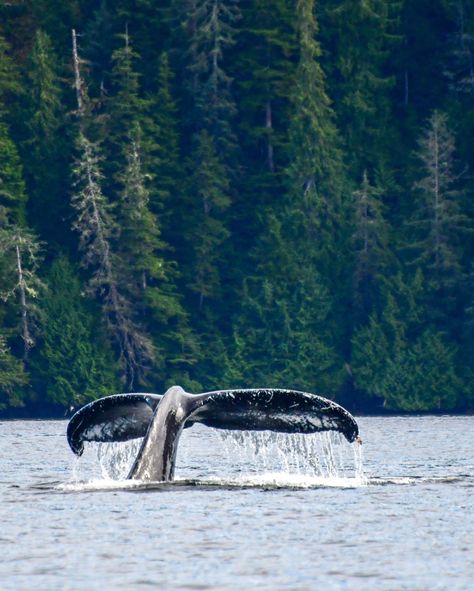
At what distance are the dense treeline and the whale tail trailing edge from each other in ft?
203

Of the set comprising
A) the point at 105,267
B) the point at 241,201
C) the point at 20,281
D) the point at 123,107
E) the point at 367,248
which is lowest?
the point at 20,281

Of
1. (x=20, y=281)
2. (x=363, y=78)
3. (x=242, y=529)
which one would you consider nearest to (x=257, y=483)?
(x=242, y=529)

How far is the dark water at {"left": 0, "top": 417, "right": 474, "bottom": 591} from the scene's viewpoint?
2280 centimetres

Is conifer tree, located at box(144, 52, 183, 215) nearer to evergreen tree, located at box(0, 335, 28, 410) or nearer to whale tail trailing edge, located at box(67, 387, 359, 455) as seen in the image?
evergreen tree, located at box(0, 335, 28, 410)

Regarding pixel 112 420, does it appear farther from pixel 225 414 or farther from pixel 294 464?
pixel 294 464

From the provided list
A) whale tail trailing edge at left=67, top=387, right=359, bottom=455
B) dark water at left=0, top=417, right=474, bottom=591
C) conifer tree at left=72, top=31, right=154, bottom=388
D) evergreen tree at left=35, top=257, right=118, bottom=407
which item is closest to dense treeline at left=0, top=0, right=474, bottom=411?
evergreen tree at left=35, top=257, right=118, bottom=407

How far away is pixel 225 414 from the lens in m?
28.2

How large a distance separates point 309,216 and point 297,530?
239ft

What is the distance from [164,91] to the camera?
10356 cm

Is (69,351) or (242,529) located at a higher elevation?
(69,351)

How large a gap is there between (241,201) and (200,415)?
76504 millimetres

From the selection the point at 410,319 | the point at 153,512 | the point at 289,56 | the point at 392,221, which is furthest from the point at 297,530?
Answer: the point at 289,56

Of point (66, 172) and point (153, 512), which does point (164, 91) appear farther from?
point (153, 512)

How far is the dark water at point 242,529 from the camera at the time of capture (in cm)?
2280
